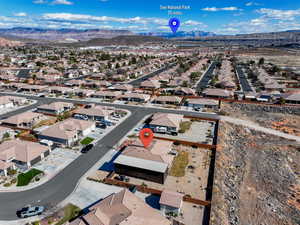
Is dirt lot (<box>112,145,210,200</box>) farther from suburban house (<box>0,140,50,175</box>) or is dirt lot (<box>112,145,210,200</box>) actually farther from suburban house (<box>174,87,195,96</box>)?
suburban house (<box>174,87,195,96</box>)

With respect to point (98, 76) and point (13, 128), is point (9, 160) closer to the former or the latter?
point (13, 128)

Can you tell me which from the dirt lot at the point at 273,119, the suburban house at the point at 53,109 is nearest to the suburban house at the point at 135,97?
the suburban house at the point at 53,109

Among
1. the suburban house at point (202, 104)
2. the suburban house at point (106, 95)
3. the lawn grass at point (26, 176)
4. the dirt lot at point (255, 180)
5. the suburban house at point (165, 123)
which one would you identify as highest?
the suburban house at point (106, 95)

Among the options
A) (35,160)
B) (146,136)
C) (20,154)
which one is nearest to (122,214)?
(35,160)

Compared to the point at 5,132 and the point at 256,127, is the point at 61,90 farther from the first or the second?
the point at 256,127

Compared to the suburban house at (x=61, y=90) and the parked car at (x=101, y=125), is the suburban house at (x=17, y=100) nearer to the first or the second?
the suburban house at (x=61, y=90)

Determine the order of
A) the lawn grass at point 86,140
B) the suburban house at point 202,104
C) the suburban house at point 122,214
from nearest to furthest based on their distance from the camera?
1. the suburban house at point 122,214
2. the lawn grass at point 86,140
3. the suburban house at point 202,104
